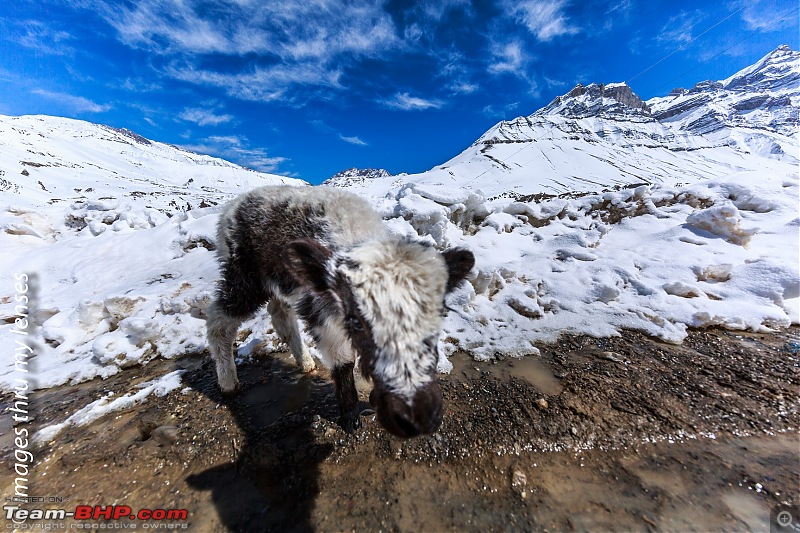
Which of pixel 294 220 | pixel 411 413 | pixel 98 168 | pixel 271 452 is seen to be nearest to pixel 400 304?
pixel 411 413

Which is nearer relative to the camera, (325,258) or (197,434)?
(325,258)

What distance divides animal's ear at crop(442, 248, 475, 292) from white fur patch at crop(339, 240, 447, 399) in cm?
39

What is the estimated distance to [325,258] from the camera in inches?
113

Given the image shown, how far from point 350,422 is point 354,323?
1.57 m

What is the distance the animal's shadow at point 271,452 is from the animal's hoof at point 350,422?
92 mm

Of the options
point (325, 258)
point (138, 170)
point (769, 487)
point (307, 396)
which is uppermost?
point (138, 170)

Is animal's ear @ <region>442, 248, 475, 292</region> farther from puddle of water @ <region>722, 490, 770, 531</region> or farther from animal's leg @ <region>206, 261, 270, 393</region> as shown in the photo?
puddle of water @ <region>722, 490, 770, 531</region>

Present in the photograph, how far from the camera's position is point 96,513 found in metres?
2.61

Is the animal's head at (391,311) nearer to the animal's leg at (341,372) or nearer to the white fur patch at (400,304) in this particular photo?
the white fur patch at (400,304)

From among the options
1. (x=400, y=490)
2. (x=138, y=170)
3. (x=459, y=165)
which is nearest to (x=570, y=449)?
(x=400, y=490)

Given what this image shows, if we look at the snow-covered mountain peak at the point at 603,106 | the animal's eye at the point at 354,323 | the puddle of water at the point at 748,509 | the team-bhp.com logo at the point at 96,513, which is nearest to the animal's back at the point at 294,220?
the animal's eye at the point at 354,323

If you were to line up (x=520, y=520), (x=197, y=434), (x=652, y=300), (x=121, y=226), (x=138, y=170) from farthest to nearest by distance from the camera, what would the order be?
(x=138, y=170)
(x=121, y=226)
(x=652, y=300)
(x=197, y=434)
(x=520, y=520)

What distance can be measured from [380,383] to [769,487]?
3.45 m

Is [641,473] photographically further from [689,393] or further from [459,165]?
[459,165]
